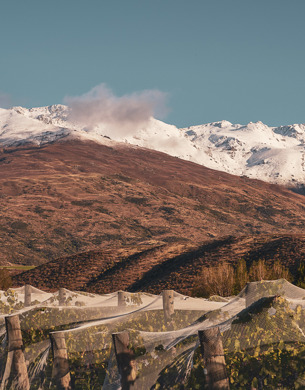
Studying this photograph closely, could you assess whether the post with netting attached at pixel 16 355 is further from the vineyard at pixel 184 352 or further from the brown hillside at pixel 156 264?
the brown hillside at pixel 156 264

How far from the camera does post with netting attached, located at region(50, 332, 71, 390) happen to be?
9.20 metres

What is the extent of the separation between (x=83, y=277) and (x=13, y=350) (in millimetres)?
36035

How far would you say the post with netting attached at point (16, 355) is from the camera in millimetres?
10016

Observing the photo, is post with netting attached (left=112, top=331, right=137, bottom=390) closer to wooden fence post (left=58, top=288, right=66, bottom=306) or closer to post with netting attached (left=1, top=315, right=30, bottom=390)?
post with netting attached (left=1, top=315, right=30, bottom=390)

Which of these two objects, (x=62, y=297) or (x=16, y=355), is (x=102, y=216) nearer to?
(x=62, y=297)

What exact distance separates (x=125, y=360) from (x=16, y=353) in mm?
2835

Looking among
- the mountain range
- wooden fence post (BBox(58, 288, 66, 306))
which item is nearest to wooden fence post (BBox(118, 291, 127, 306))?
wooden fence post (BBox(58, 288, 66, 306))

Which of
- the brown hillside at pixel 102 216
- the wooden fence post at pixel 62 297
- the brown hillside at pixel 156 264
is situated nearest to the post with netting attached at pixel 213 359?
the wooden fence post at pixel 62 297

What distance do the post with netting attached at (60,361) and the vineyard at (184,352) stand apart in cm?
2

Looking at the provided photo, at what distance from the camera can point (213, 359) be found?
7469mm

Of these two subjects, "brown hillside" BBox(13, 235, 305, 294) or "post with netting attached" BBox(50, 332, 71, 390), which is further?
"brown hillside" BBox(13, 235, 305, 294)

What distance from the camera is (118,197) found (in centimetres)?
17112

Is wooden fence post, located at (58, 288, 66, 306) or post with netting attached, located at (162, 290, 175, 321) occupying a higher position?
post with netting attached, located at (162, 290, 175, 321)

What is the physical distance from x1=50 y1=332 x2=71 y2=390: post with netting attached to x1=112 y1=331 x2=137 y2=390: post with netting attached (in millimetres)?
1337
